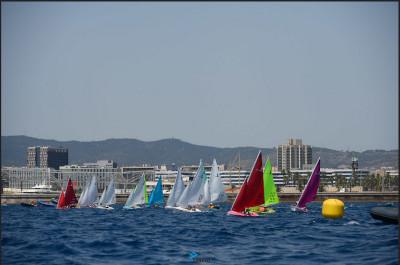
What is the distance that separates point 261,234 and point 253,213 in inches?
1041

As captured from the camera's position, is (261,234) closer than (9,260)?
No

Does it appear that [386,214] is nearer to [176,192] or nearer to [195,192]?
[195,192]

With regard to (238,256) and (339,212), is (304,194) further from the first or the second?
(238,256)

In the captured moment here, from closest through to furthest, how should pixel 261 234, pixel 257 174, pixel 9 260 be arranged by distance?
1. pixel 9 260
2. pixel 261 234
3. pixel 257 174

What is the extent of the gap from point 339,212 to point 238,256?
1162 inches

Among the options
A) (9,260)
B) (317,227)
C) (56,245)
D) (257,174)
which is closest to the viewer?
(9,260)

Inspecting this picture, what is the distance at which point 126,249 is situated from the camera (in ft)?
142

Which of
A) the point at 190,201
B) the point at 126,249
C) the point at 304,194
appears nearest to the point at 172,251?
the point at 126,249

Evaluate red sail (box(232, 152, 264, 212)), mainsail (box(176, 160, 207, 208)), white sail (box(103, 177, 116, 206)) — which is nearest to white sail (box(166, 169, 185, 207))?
mainsail (box(176, 160, 207, 208))

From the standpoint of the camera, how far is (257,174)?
78188 mm

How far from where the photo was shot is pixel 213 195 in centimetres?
11500

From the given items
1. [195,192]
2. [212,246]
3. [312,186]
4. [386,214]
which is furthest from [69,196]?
[212,246]

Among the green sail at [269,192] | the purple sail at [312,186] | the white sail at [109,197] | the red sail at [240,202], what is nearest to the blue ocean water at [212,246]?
the red sail at [240,202]

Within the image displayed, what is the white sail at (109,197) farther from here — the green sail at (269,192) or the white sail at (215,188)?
the green sail at (269,192)
